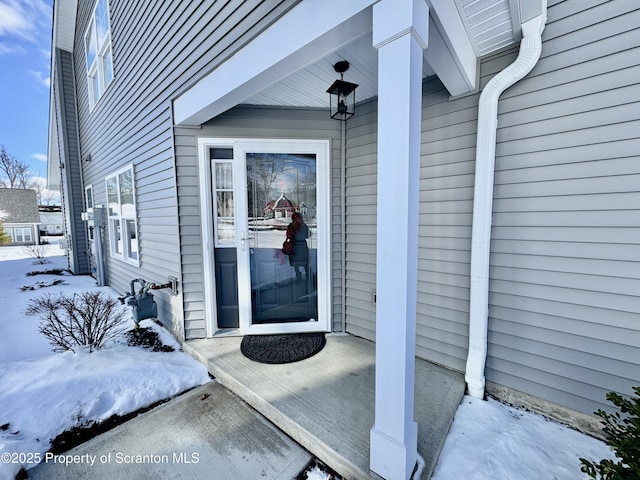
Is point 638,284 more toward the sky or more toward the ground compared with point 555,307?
more toward the sky

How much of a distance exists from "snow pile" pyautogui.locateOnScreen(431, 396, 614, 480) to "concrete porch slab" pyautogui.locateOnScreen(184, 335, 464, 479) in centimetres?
Result: 9

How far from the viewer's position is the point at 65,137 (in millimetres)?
6445

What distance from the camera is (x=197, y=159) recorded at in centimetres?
276

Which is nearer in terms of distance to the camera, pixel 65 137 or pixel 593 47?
pixel 593 47

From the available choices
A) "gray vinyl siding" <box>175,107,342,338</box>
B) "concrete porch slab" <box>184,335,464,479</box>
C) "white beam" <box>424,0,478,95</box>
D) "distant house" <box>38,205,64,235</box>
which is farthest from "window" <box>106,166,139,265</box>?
"distant house" <box>38,205,64,235</box>

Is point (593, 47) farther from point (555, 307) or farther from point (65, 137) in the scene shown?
point (65, 137)

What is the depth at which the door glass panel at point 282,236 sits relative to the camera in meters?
2.84

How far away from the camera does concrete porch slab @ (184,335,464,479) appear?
153cm

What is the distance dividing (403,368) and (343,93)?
6.45 ft

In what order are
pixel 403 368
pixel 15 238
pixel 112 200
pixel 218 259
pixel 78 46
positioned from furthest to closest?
pixel 15 238 → pixel 78 46 → pixel 112 200 → pixel 218 259 → pixel 403 368

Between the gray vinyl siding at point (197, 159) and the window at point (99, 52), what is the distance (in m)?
3.19

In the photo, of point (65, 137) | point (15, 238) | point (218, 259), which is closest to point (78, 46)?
point (65, 137)

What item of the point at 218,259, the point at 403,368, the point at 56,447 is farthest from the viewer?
the point at 218,259

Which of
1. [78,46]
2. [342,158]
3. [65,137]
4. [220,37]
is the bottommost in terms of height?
[342,158]
